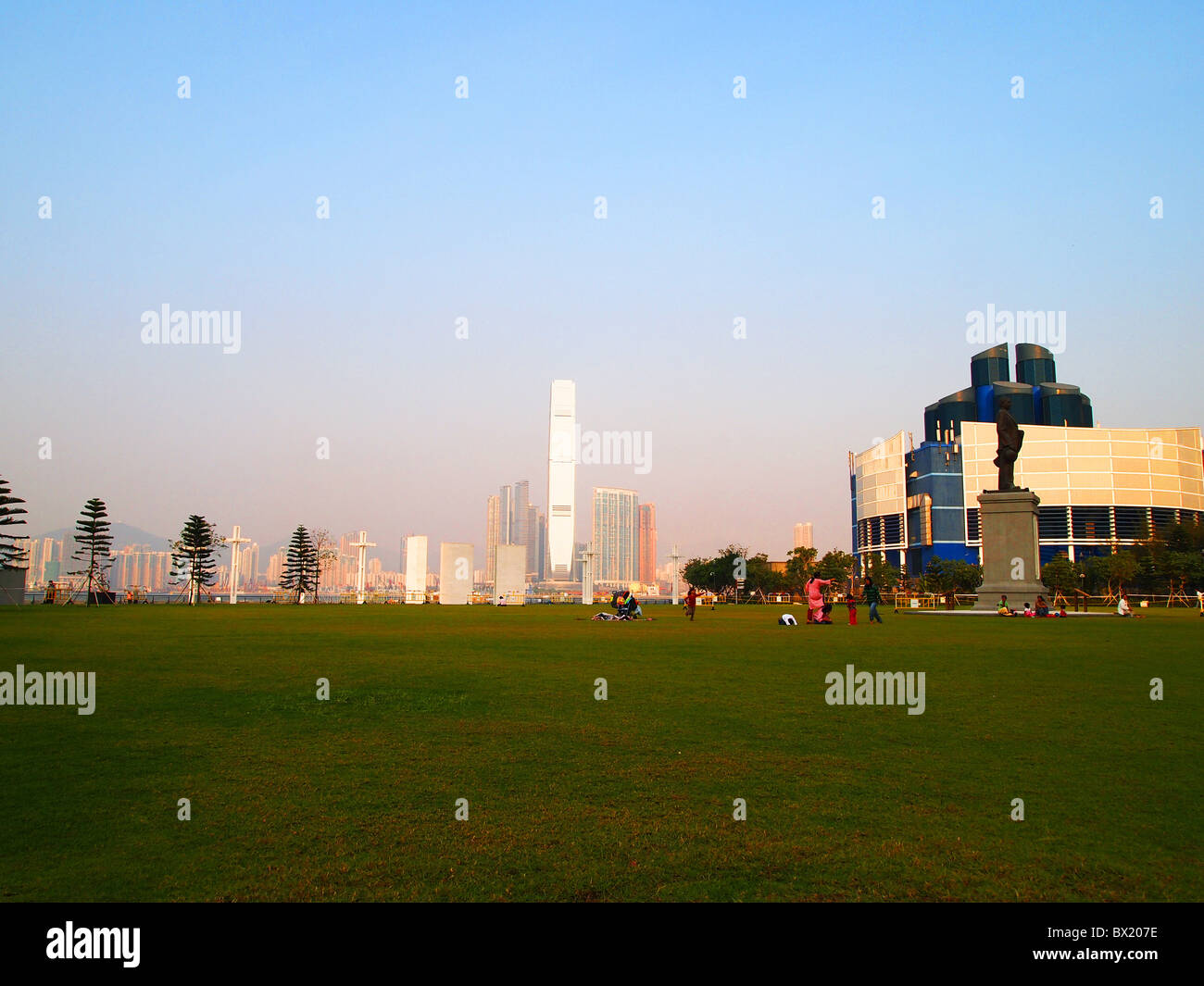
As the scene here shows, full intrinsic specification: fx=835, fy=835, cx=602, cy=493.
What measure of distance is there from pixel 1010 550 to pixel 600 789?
32670 millimetres

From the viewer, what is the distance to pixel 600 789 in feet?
18.1

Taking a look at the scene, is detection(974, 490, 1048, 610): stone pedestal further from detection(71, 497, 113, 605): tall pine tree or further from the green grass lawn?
detection(71, 497, 113, 605): tall pine tree

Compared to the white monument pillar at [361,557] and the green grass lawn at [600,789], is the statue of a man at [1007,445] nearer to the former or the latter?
the green grass lawn at [600,789]

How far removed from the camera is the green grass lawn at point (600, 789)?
154 inches

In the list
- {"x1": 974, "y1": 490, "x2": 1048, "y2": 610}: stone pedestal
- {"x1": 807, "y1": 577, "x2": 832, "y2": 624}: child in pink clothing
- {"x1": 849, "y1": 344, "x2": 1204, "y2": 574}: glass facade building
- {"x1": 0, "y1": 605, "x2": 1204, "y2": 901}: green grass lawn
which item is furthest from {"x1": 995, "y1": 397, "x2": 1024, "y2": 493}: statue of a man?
{"x1": 849, "y1": 344, "x2": 1204, "y2": 574}: glass facade building

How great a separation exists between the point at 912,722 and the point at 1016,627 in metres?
18.4

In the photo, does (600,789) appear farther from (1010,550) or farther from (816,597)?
(1010,550)

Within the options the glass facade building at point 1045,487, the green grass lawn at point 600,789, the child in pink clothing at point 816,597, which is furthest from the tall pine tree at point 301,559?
the glass facade building at point 1045,487

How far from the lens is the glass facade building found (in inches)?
4552

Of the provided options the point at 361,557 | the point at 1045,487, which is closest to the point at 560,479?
the point at 361,557

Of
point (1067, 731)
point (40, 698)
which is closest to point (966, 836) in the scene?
point (1067, 731)

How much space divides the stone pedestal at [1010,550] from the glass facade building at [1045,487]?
7945cm
